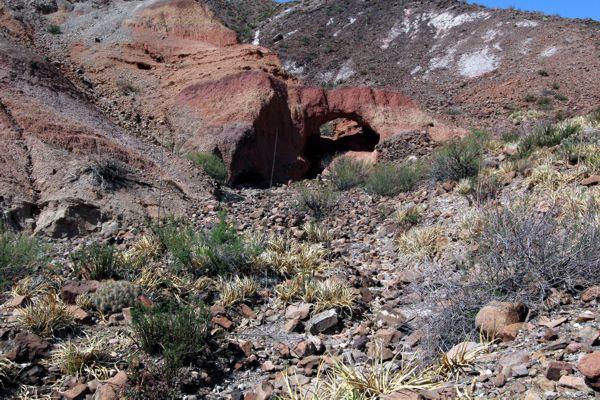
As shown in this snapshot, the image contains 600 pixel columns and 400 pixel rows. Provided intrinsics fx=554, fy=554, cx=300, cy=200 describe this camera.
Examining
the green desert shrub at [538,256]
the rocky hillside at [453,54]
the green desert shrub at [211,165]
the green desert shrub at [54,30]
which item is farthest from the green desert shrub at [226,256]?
the rocky hillside at [453,54]

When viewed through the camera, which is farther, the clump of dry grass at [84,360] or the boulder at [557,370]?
the clump of dry grass at [84,360]

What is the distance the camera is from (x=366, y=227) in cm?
917

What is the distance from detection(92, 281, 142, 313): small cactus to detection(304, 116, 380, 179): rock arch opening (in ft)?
35.1

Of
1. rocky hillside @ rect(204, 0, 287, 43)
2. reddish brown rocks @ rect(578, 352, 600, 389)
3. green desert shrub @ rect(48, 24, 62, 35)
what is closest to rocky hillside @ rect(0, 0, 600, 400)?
reddish brown rocks @ rect(578, 352, 600, 389)

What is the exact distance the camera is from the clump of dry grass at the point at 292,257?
6.91m

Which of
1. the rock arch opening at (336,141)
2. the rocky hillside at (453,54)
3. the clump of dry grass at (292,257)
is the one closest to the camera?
the clump of dry grass at (292,257)

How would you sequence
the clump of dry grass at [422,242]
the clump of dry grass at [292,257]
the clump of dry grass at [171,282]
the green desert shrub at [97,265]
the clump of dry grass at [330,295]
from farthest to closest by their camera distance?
1. the clump of dry grass at [422,242]
2. the clump of dry grass at [292,257]
3. the green desert shrub at [97,265]
4. the clump of dry grass at [171,282]
5. the clump of dry grass at [330,295]

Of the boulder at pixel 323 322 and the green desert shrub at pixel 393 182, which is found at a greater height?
the green desert shrub at pixel 393 182

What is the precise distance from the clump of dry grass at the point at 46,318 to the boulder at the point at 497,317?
369 cm

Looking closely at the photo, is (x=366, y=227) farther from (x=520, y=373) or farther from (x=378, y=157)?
(x=378, y=157)

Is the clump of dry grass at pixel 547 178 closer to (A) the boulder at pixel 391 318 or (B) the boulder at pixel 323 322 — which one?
(A) the boulder at pixel 391 318

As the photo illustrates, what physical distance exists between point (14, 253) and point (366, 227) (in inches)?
205

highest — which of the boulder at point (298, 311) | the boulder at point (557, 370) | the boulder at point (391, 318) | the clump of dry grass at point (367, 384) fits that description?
the boulder at point (557, 370)

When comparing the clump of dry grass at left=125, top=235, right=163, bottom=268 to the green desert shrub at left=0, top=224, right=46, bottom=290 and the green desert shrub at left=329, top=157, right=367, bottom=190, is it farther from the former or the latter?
the green desert shrub at left=329, top=157, right=367, bottom=190
